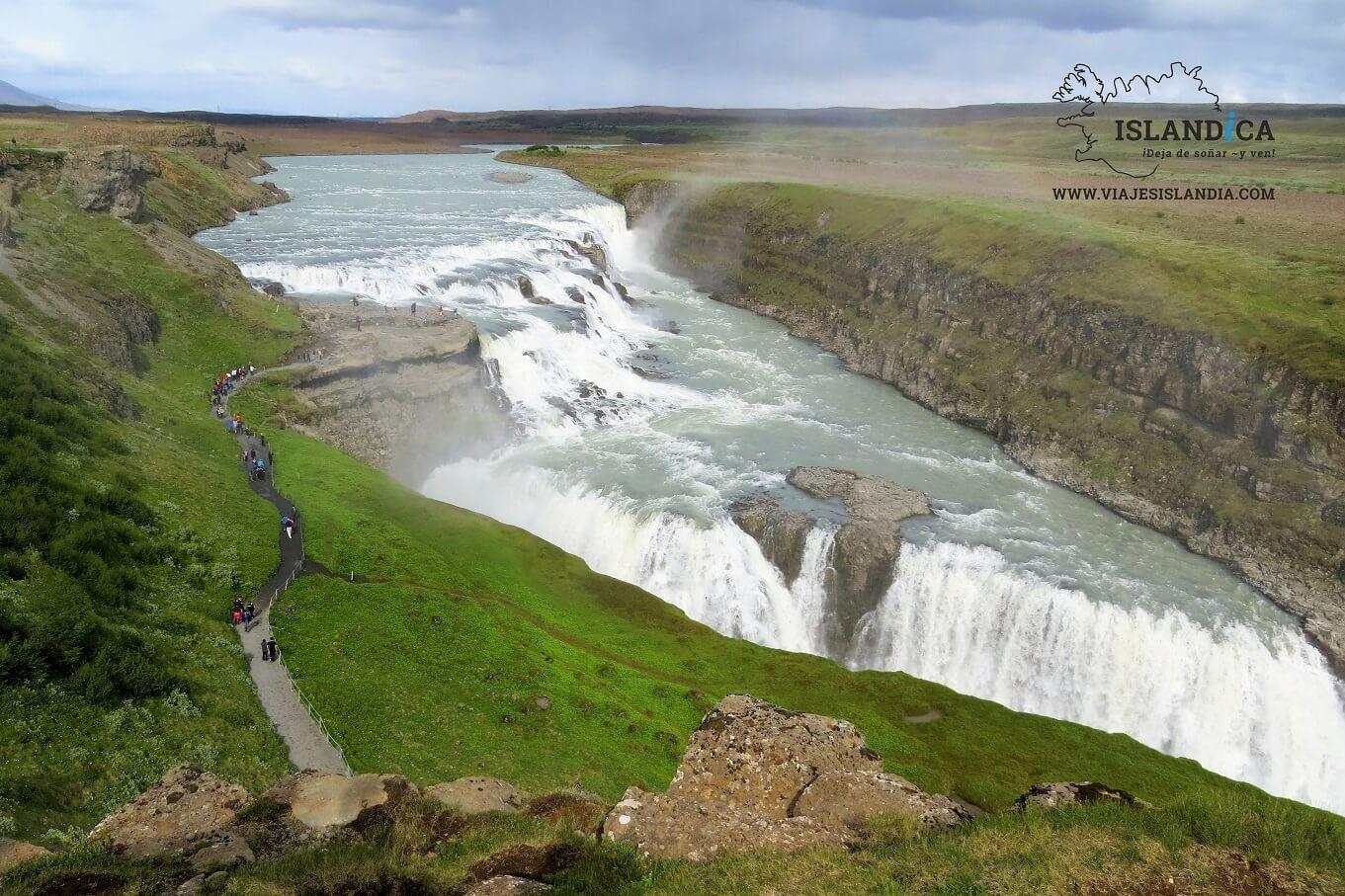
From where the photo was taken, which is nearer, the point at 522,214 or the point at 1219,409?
the point at 1219,409

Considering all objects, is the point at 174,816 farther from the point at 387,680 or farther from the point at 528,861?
the point at 387,680

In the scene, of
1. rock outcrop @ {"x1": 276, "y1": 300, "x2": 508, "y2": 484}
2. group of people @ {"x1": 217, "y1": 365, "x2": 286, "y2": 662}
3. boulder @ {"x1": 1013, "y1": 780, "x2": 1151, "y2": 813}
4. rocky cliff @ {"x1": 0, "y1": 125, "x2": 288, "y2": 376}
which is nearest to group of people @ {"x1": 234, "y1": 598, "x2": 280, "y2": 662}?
group of people @ {"x1": 217, "y1": 365, "x2": 286, "y2": 662}

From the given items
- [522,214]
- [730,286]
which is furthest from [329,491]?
[522,214]

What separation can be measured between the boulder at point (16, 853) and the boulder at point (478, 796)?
5.62 meters

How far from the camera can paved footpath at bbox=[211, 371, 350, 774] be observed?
20156mm

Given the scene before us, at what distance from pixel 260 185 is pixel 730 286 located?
215 ft

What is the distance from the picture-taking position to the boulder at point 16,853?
429 inches

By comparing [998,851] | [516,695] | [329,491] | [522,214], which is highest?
[522,214]

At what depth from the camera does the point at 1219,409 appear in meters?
45.0

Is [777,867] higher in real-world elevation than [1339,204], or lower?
lower

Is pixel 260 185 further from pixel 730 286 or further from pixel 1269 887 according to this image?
pixel 1269 887

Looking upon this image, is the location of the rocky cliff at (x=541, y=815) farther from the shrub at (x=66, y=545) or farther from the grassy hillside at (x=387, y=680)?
the shrub at (x=66, y=545)

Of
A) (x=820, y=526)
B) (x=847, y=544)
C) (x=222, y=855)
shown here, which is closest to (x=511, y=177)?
(x=820, y=526)

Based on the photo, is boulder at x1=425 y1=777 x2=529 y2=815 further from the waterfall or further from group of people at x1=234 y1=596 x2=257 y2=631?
the waterfall
